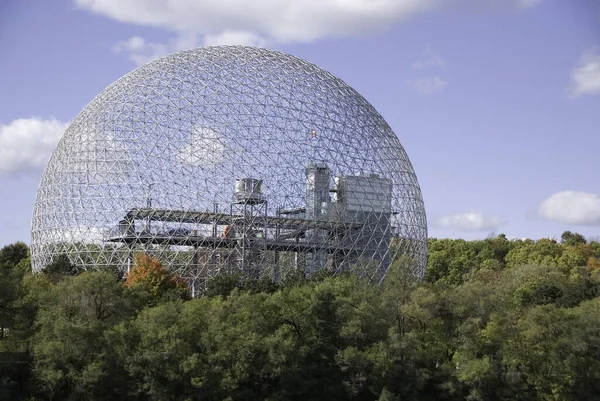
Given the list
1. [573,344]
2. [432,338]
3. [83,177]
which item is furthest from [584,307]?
[83,177]

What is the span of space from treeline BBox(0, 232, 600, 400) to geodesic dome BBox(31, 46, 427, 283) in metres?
11.3

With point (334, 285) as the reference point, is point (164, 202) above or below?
above

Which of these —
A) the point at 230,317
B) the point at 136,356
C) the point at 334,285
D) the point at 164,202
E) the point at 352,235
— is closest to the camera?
the point at 136,356

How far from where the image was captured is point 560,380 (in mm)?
33812

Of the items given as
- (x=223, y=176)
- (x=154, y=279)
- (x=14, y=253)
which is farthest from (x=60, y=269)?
(x=14, y=253)

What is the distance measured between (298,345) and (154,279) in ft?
38.9

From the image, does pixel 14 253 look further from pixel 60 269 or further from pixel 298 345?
pixel 298 345

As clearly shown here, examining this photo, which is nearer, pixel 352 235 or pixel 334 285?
pixel 334 285

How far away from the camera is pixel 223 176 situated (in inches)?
1948

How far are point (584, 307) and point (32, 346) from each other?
2357 centimetres

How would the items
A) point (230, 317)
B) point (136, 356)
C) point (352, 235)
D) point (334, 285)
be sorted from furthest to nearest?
point (352, 235), point (334, 285), point (230, 317), point (136, 356)

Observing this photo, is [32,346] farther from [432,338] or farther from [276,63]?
[276,63]

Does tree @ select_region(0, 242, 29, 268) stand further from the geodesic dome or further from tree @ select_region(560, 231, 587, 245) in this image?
tree @ select_region(560, 231, 587, 245)

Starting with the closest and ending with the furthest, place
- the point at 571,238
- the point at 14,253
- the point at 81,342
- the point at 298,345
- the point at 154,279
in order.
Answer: the point at 81,342 → the point at 298,345 → the point at 154,279 → the point at 14,253 → the point at 571,238
